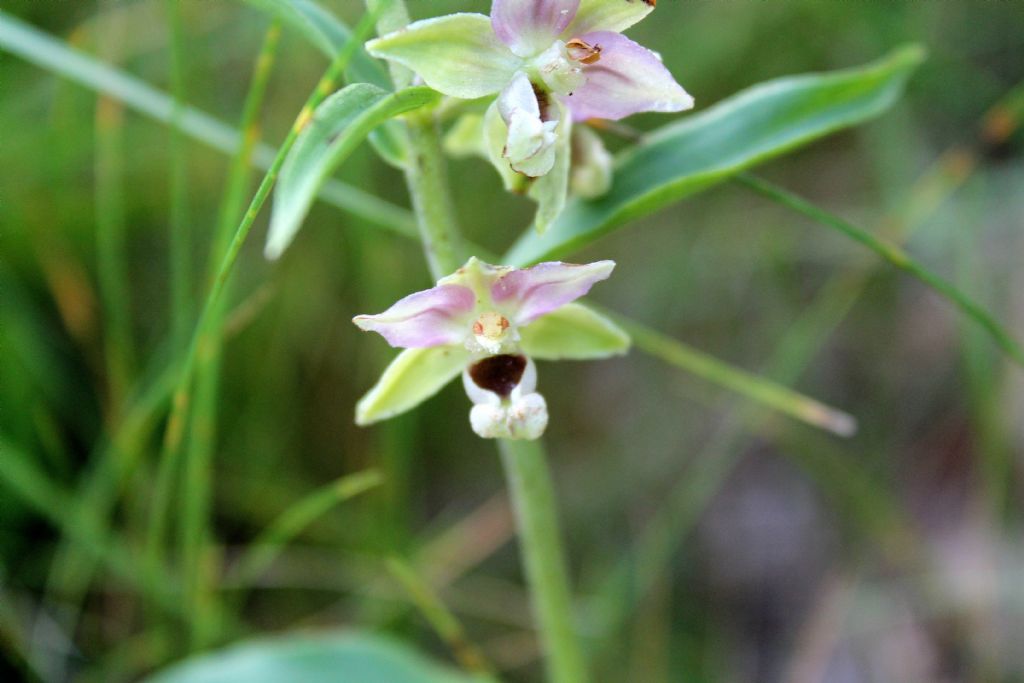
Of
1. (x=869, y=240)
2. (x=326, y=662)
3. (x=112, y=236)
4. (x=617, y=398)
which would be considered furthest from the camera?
(x=617, y=398)

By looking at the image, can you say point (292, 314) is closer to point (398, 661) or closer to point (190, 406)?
point (190, 406)

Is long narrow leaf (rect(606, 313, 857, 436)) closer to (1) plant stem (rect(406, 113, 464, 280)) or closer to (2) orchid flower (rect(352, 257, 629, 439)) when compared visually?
(2) orchid flower (rect(352, 257, 629, 439))

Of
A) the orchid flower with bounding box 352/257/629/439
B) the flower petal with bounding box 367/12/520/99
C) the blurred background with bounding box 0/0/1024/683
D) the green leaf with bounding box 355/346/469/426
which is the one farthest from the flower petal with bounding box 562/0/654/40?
the blurred background with bounding box 0/0/1024/683

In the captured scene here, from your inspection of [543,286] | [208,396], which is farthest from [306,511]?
[543,286]

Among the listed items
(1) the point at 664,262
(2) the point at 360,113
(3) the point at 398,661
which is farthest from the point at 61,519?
(1) the point at 664,262

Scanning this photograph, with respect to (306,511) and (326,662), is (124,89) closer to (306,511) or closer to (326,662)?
(306,511)

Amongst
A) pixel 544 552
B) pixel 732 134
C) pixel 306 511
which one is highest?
pixel 732 134

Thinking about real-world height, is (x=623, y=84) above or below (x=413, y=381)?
above
